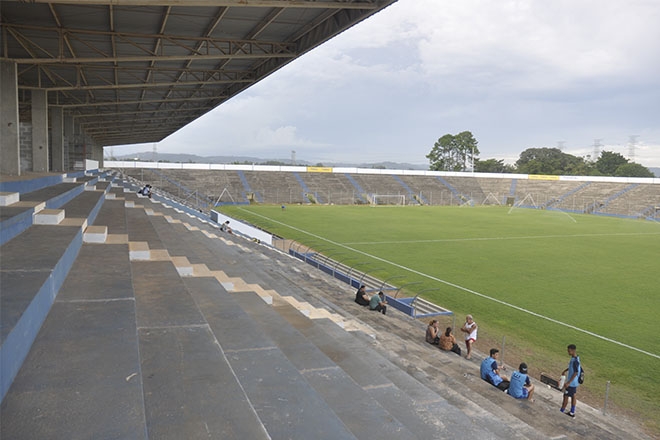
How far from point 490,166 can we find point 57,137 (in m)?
121

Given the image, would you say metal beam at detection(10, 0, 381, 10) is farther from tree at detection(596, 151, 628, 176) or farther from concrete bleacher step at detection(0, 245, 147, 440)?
tree at detection(596, 151, 628, 176)

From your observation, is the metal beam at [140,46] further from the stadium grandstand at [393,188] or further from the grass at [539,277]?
the stadium grandstand at [393,188]

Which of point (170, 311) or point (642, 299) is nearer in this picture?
point (170, 311)

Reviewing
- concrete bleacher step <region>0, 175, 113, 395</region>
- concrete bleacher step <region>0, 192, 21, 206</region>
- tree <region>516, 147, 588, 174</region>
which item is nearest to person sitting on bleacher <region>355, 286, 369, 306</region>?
concrete bleacher step <region>0, 175, 113, 395</region>

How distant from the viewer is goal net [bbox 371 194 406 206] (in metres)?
A: 66.0

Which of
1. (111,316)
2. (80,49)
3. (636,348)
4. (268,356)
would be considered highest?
(80,49)

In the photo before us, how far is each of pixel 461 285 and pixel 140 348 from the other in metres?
16.2

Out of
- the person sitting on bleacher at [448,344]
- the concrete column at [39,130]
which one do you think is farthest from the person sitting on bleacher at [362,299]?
the concrete column at [39,130]

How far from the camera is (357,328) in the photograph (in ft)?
31.9

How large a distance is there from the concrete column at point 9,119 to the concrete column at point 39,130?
5227 millimetres

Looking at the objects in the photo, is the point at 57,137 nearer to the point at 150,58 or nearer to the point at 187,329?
the point at 150,58

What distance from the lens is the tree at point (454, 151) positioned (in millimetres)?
121750

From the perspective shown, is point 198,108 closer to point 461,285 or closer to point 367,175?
point 461,285

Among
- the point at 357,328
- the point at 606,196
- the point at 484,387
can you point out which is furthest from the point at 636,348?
the point at 606,196
